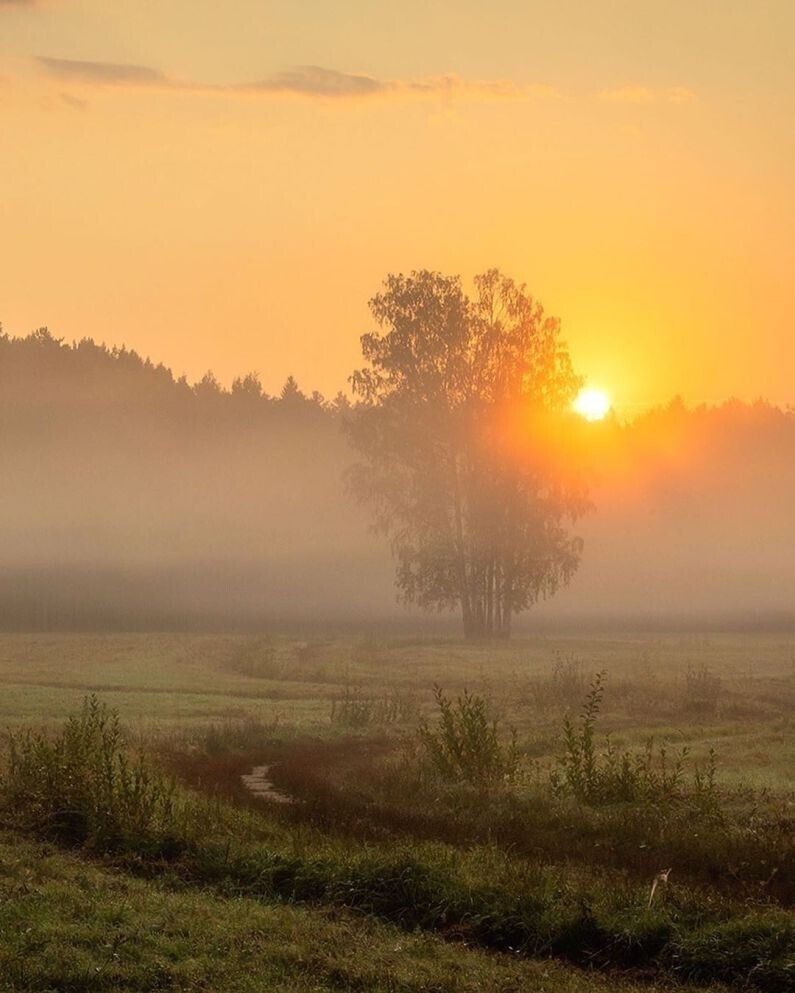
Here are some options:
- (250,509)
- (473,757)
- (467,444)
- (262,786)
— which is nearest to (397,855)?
(473,757)

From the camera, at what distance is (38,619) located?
310 feet

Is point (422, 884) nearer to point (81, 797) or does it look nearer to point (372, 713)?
point (81, 797)

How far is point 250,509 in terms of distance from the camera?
152375 mm

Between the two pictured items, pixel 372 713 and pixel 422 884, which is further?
pixel 372 713

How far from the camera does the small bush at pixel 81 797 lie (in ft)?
65.2

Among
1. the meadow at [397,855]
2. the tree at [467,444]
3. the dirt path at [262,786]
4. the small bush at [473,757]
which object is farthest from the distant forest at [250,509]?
the small bush at [473,757]

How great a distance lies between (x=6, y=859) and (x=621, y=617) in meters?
93.0

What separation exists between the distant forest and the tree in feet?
107

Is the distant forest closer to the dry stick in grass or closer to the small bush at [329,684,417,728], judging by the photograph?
the small bush at [329,684,417,728]

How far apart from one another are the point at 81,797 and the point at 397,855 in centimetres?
580

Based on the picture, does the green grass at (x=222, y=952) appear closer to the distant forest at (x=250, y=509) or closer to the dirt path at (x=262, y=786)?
the dirt path at (x=262, y=786)

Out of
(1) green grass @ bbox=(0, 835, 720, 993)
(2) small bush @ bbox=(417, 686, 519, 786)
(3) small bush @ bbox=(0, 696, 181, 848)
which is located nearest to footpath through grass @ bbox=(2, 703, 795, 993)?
(3) small bush @ bbox=(0, 696, 181, 848)

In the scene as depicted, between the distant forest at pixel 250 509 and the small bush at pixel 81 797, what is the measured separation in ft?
282

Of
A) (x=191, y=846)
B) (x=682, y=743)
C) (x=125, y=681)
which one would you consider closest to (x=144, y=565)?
(x=125, y=681)
